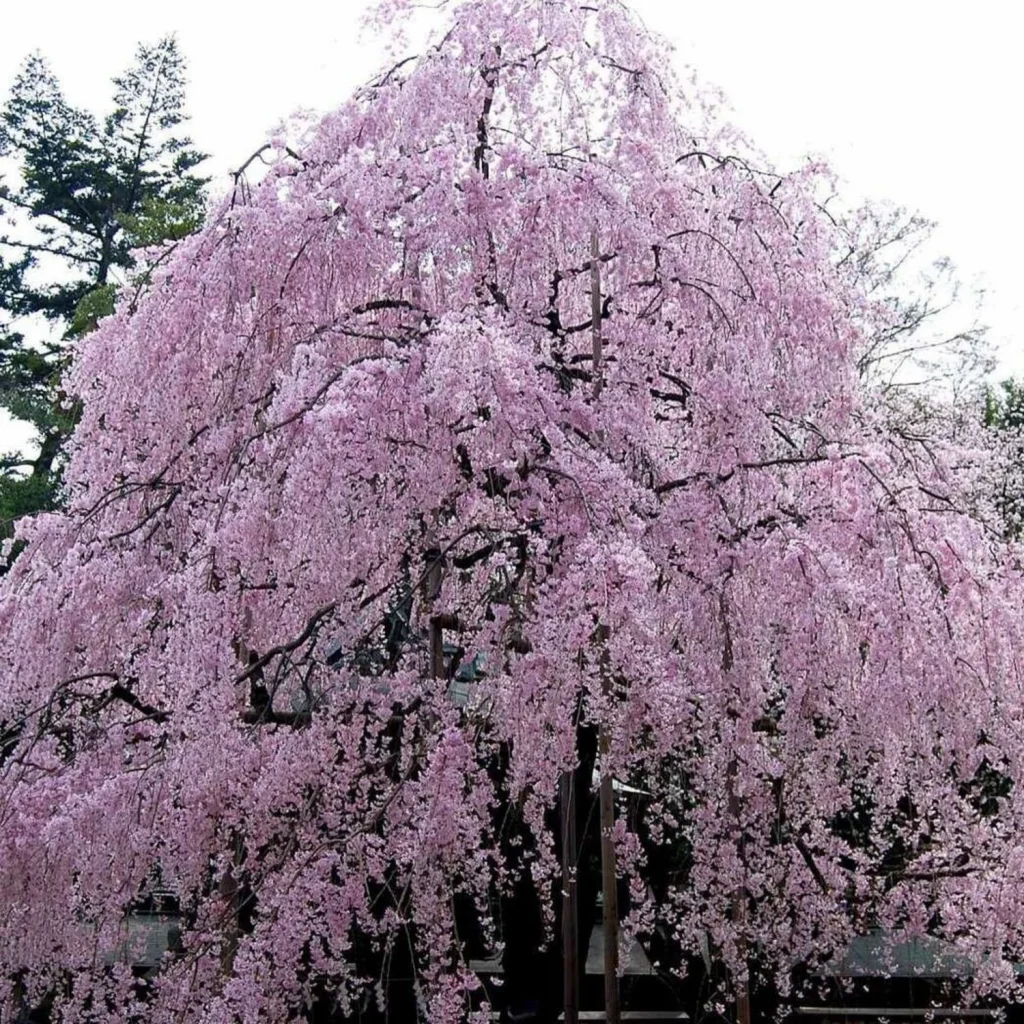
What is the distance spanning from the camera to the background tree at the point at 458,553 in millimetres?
4023

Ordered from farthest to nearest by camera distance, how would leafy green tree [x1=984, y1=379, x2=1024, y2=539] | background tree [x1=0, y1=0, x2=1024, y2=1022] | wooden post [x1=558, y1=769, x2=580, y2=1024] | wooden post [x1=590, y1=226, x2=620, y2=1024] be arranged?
leafy green tree [x1=984, y1=379, x2=1024, y2=539] → wooden post [x1=558, y1=769, x2=580, y2=1024] → wooden post [x1=590, y1=226, x2=620, y2=1024] → background tree [x1=0, y1=0, x2=1024, y2=1022]

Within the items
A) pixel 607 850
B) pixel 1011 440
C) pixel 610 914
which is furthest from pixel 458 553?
pixel 1011 440

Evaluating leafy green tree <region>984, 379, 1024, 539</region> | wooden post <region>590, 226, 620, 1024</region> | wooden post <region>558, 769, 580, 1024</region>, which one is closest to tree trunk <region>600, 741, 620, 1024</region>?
wooden post <region>590, 226, 620, 1024</region>

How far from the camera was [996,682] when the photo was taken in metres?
4.81

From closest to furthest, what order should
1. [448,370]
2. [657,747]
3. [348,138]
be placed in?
[448,370]
[657,747]
[348,138]

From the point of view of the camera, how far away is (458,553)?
16.1 ft

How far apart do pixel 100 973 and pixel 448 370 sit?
3.13 metres

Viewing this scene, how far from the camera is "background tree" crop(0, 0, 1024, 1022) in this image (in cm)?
402

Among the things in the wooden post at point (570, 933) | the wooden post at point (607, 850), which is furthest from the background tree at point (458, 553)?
the wooden post at point (570, 933)

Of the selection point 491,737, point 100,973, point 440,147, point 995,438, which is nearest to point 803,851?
point 491,737

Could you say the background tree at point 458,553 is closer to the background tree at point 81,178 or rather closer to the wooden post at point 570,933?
the wooden post at point 570,933

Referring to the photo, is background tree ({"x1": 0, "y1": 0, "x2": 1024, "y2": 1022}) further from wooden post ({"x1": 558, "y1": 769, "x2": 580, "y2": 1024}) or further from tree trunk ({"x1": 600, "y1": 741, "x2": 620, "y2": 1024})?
wooden post ({"x1": 558, "y1": 769, "x2": 580, "y2": 1024})

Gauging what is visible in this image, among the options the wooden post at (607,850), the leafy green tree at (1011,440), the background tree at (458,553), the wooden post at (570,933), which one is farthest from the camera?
the leafy green tree at (1011,440)

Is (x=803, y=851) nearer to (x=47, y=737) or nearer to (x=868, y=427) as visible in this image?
(x=868, y=427)
